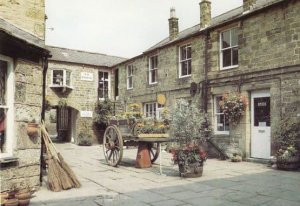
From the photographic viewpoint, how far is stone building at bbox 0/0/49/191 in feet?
19.2

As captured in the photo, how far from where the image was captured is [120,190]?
6633 mm

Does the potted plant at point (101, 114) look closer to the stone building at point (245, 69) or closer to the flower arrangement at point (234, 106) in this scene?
the stone building at point (245, 69)

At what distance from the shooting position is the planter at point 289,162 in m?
9.27

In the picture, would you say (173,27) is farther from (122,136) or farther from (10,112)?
(10,112)

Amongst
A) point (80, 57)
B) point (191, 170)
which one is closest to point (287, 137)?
point (191, 170)

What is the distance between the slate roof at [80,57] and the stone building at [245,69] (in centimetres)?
674

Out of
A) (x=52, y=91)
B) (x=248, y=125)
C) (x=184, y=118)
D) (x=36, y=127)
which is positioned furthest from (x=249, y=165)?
(x=52, y=91)

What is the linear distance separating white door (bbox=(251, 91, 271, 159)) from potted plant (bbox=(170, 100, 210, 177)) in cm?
178

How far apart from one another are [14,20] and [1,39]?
144 centimetres

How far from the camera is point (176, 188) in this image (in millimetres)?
6824

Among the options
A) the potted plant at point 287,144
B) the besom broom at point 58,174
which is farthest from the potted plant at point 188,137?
the besom broom at point 58,174

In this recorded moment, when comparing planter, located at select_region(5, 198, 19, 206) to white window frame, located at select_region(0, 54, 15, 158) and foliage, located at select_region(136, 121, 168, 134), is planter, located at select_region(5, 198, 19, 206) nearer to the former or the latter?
white window frame, located at select_region(0, 54, 15, 158)

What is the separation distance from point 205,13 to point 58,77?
32.3 ft

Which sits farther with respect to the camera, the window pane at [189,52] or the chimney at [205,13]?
the window pane at [189,52]
